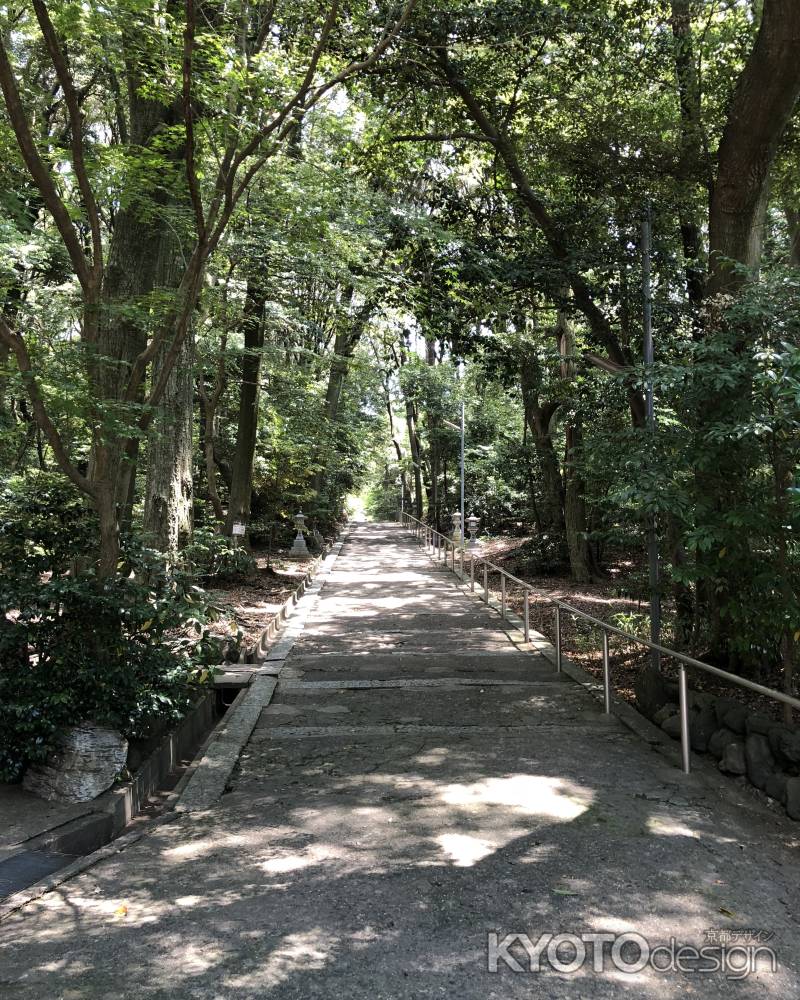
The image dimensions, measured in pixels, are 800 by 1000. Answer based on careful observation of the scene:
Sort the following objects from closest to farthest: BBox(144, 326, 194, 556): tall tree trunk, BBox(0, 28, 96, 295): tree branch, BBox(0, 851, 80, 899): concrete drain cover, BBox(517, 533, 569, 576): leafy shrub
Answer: BBox(0, 851, 80, 899): concrete drain cover, BBox(0, 28, 96, 295): tree branch, BBox(144, 326, 194, 556): tall tree trunk, BBox(517, 533, 569, 576): leafy shrub

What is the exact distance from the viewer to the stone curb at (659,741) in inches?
206

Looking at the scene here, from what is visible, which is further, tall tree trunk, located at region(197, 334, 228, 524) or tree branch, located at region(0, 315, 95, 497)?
tall tree trunk, located at region(197, 334, 228, 524)

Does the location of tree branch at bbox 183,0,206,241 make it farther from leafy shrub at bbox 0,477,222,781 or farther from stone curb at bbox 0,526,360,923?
stone curb at bbox 0,526,360,923

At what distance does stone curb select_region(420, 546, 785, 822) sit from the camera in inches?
206

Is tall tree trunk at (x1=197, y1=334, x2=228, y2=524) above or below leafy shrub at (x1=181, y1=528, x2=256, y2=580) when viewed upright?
above

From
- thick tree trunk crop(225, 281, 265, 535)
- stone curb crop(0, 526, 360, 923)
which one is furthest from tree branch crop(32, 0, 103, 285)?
thick tree trunk crop(225, 281, 265, 535)

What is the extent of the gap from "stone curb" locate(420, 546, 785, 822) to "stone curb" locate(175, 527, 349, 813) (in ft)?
11.1

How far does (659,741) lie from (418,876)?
3234 mm

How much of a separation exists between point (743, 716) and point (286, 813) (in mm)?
3576

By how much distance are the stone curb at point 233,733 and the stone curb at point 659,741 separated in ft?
11.1

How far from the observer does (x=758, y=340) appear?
5797mm

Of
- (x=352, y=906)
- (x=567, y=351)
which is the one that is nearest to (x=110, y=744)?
(x=352, y=906)

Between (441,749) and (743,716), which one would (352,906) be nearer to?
(441,749)

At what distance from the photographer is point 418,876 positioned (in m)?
3.92
